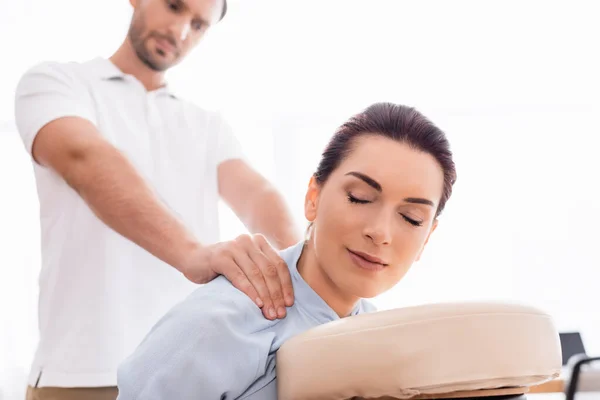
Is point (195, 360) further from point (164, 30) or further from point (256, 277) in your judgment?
point (164, 30)

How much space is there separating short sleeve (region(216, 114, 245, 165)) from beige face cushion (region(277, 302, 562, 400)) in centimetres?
108

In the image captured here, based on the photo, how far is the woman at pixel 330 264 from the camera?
Answer: 82cm

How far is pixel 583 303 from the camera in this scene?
430cm

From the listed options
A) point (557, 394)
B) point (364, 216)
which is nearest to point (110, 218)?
point (364, 216)

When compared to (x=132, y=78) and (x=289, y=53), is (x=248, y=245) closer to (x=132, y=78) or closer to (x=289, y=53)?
(x=132, y=78)

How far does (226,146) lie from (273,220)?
1.14 ft

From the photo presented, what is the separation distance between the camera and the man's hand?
963 millimetres

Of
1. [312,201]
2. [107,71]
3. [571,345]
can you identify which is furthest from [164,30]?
[571,345]

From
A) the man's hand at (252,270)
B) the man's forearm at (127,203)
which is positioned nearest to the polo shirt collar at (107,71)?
the man's forearm at (127,203)

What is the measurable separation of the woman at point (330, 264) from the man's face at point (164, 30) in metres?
0.83

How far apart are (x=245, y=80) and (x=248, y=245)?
316 cm

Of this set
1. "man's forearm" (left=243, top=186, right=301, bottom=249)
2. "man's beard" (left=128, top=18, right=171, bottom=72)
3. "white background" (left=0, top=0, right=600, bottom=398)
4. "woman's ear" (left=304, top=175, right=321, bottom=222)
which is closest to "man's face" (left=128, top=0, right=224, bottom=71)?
"man's beard" (left=128, top=18, right=171, bottom=72)

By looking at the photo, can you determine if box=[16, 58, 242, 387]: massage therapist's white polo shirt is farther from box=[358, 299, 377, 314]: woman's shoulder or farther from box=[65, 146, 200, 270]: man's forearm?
box=[358, 299, 377, 314]: woman's shoulder

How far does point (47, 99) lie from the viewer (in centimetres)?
147
